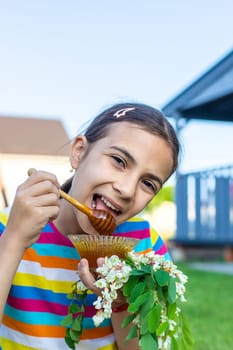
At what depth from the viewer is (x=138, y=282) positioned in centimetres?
134

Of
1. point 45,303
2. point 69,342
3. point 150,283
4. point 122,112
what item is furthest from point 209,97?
point 150,283

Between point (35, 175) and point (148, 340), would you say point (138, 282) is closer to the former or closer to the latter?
point (148, 340)

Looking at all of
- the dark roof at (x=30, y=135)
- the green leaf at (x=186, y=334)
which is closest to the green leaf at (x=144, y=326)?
the green leaf at (x=186, y=334)

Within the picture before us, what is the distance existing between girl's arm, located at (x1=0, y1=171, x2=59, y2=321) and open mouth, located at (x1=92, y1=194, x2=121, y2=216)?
0.59 feet

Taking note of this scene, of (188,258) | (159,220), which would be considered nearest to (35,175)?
(188,258)

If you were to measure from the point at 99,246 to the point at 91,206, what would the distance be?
14 centimetres

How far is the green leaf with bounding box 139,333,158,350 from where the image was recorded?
1284 mm

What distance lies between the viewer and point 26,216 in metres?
1.31

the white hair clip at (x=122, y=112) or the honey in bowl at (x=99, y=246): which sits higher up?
Answer: the white hair clip at (x=122, y=112)

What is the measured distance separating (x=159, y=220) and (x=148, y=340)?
69.7 feet

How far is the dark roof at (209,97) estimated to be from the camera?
10008 mm

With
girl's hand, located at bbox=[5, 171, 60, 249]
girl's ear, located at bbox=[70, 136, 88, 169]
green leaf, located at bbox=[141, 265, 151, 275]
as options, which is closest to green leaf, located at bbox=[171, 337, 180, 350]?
green leaf, located at bbox=[141, 265, 151, 275]

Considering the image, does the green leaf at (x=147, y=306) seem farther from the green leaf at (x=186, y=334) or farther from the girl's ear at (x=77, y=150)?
the girl's ear at (x=77, y=150)

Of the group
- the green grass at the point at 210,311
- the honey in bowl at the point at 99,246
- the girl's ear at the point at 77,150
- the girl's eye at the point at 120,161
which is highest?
Answer: the girl's ear at the point at 77,150
